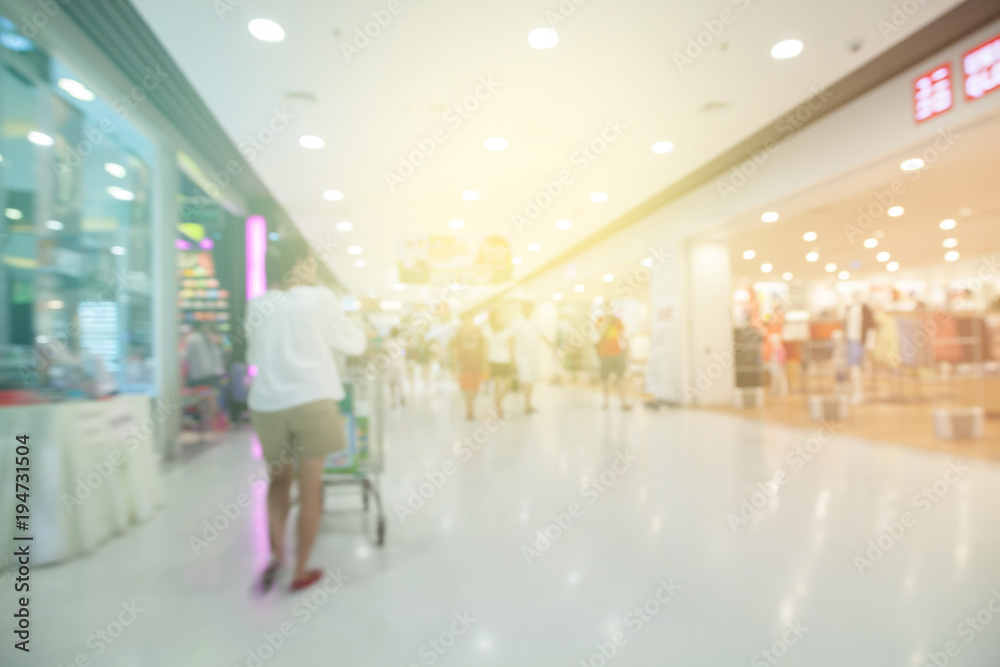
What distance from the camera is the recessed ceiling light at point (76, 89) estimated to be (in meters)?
4.50

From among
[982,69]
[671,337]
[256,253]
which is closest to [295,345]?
[982,69]

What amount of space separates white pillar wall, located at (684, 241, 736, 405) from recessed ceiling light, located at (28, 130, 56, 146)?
869 centimetres

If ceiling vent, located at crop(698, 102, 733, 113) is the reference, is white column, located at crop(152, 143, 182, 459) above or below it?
below

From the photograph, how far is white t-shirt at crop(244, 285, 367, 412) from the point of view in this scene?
245 cm

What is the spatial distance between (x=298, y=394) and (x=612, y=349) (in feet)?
23.2

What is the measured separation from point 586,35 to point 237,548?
434cm

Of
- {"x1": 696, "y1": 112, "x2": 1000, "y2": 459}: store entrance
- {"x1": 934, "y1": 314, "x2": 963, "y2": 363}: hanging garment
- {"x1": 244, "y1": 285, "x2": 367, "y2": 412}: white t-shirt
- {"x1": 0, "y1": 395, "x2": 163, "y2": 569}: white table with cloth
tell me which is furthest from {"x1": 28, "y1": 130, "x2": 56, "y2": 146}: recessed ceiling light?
{"x1": 934, "y1": 314, "x2": 963, "y2": 363}: hanging garment

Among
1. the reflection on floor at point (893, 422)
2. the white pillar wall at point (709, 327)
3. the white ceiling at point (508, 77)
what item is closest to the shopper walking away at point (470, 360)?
the white ceiling at point (508, 77)

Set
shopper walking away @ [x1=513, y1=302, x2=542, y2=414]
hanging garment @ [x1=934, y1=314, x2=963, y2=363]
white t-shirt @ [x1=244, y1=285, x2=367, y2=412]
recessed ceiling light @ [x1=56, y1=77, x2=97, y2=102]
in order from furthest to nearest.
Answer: shopper walking away @ [x1=513, y1=302, x2=542, y2=414]
hanging garment @ [x1=934, y1=314, x2=963, y2=363]
recessed ceiling light @ [x1=56, y1=77, x2=97, y2=102]
white t-shirt @ [x1=244, y1=285, x2=367, y2=412]

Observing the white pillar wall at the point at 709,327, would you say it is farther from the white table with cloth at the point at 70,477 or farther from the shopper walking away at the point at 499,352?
the white table with cloth at the point at 70,477

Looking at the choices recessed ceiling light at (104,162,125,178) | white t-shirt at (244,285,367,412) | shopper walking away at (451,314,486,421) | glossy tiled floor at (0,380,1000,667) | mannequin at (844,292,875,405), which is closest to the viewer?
glossy tiled floor at (0,380,1000,667)

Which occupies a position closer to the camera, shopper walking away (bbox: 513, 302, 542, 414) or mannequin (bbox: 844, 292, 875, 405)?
mannequin (bbox: 844, 292, 875, 405)

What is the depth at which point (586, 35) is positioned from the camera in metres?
4.37

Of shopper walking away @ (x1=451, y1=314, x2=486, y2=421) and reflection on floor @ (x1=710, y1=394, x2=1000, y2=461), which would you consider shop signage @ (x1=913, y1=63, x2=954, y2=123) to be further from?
shopper walking away @ (x1=451, y1=314, x2=486, y2=421)
